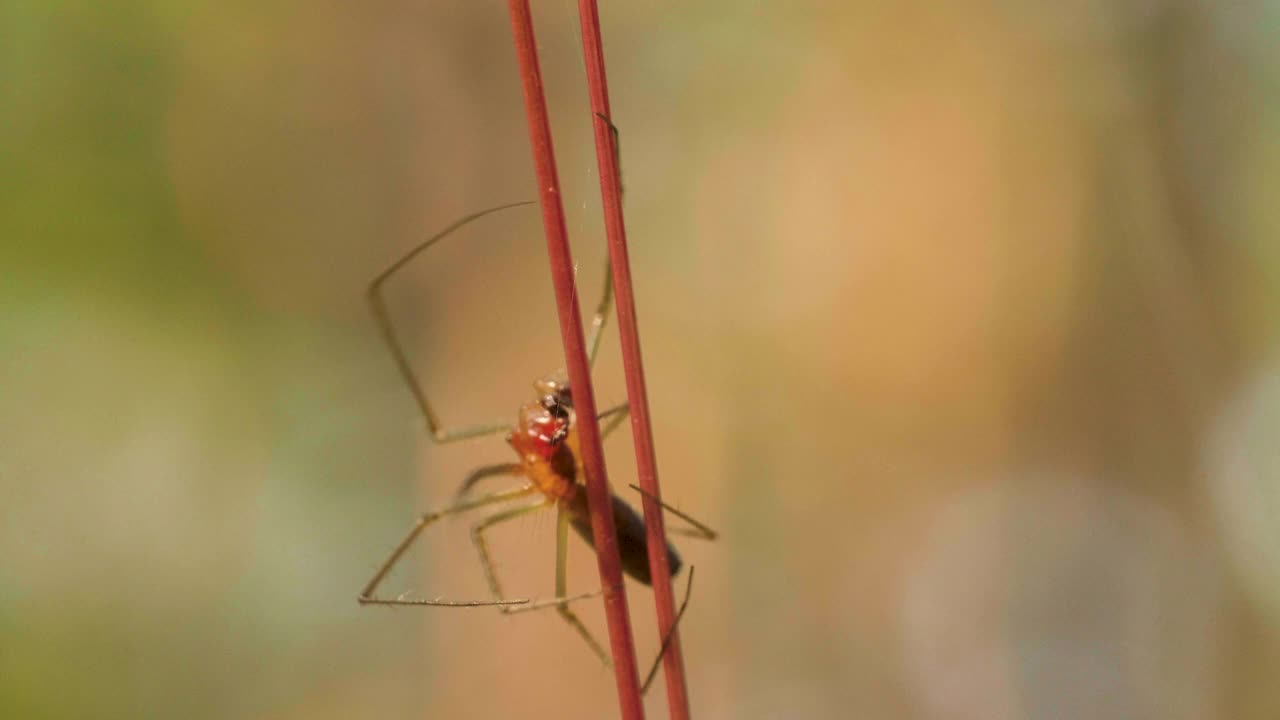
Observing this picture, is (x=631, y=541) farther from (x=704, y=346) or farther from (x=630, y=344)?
(x=704, y=346)

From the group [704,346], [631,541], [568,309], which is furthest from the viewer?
[704,346]

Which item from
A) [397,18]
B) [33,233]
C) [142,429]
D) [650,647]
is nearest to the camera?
[650,647]

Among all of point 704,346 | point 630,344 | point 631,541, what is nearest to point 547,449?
point 631,541

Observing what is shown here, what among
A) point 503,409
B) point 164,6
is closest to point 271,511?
point 503,409

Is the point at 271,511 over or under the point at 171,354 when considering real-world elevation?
under

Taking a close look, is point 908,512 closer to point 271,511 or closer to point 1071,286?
point 1071,286

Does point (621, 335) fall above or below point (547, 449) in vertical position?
above

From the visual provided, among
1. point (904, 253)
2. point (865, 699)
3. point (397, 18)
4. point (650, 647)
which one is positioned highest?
point (397, 18)

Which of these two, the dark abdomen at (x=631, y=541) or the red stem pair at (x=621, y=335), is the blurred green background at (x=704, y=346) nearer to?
the dark abdomen at (x=631, y=541)
